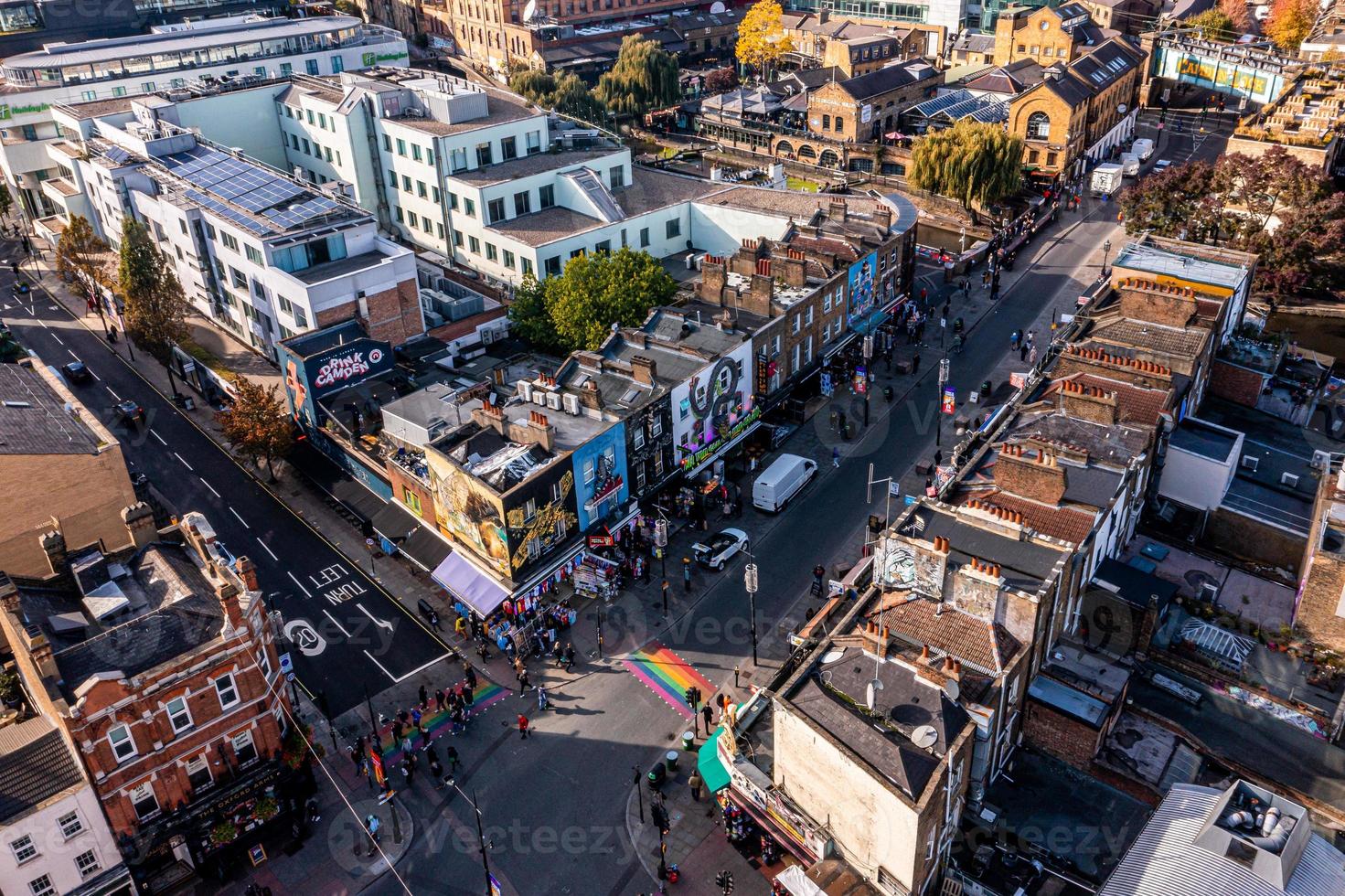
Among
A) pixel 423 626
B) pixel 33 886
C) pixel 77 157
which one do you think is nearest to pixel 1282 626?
pixel 423 626

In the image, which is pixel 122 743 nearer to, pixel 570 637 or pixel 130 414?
pixel 570 637

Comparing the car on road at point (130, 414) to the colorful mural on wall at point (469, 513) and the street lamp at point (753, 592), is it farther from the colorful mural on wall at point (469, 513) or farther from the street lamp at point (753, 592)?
the street lamp at point (753, 592)

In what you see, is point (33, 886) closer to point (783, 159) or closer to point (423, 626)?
point (423, 626)

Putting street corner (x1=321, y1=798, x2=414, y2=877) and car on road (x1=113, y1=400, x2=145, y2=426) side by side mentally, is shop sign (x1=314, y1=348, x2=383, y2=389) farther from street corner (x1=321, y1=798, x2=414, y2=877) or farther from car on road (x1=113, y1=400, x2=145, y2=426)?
street corner (x1=321, y1=798, x2=414, y2=877)

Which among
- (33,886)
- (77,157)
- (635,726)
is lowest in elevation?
(635,726)

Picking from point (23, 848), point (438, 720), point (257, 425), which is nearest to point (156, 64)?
point (257, 425)

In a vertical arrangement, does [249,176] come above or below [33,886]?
above
